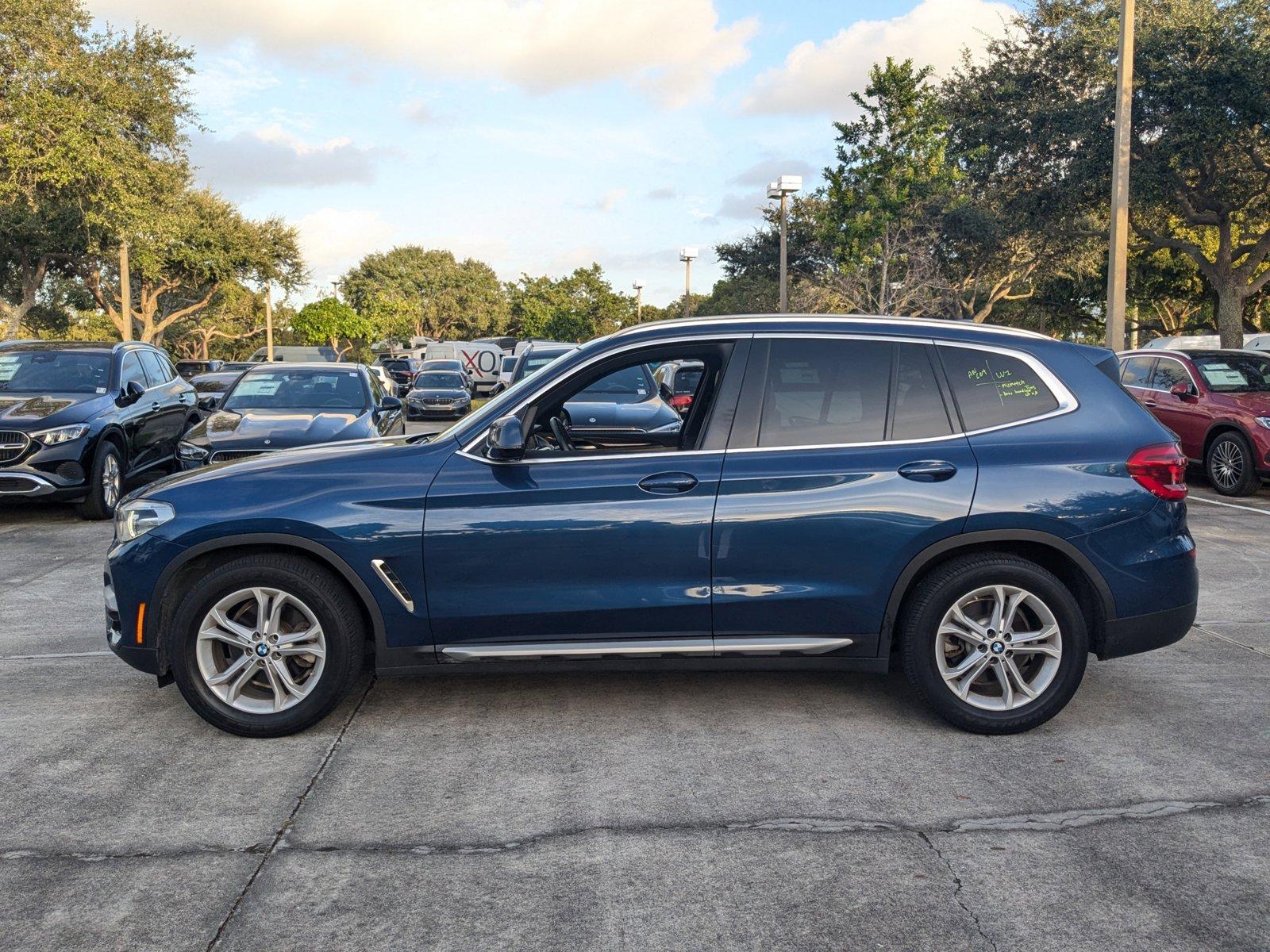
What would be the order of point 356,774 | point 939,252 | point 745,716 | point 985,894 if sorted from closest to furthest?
point 985,894 < point 356,774 < point 745,716 < point 939,252

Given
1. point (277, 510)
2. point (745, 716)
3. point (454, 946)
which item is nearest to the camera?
point (454, 946)

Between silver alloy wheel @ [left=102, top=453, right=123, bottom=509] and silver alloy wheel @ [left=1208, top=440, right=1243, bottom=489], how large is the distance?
11952mm

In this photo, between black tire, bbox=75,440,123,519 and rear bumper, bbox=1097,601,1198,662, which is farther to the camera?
black tire, bbox=75,440,123,519

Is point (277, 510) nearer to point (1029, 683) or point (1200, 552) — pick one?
point (1029, 683)

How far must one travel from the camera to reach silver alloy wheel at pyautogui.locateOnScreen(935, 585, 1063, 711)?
15.9ft

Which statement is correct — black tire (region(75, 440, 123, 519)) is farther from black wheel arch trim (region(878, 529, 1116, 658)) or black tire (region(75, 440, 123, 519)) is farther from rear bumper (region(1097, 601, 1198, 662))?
rear bumper (region(1097, 601, 1198, 662))

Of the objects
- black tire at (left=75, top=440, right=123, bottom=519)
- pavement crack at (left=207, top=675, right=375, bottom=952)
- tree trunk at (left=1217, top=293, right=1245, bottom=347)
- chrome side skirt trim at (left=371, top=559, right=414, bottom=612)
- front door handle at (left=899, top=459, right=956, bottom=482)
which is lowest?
pavement crack at (left=207, top=675, right=375, bottom=952)

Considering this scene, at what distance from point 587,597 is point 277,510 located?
135 cm

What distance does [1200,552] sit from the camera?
9.27 m

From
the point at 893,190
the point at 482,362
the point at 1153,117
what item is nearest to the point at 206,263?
the point at 482,362

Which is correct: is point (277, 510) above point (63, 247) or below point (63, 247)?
below

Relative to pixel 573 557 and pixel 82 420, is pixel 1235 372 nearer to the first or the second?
pixel 573 557

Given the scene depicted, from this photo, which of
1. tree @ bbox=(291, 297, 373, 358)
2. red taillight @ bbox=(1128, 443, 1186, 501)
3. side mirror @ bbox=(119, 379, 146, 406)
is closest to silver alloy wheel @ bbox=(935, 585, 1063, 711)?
red taillight @ bbox=(1128, 443, 1186, 501)

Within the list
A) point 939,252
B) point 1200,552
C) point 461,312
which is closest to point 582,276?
point 461,312
